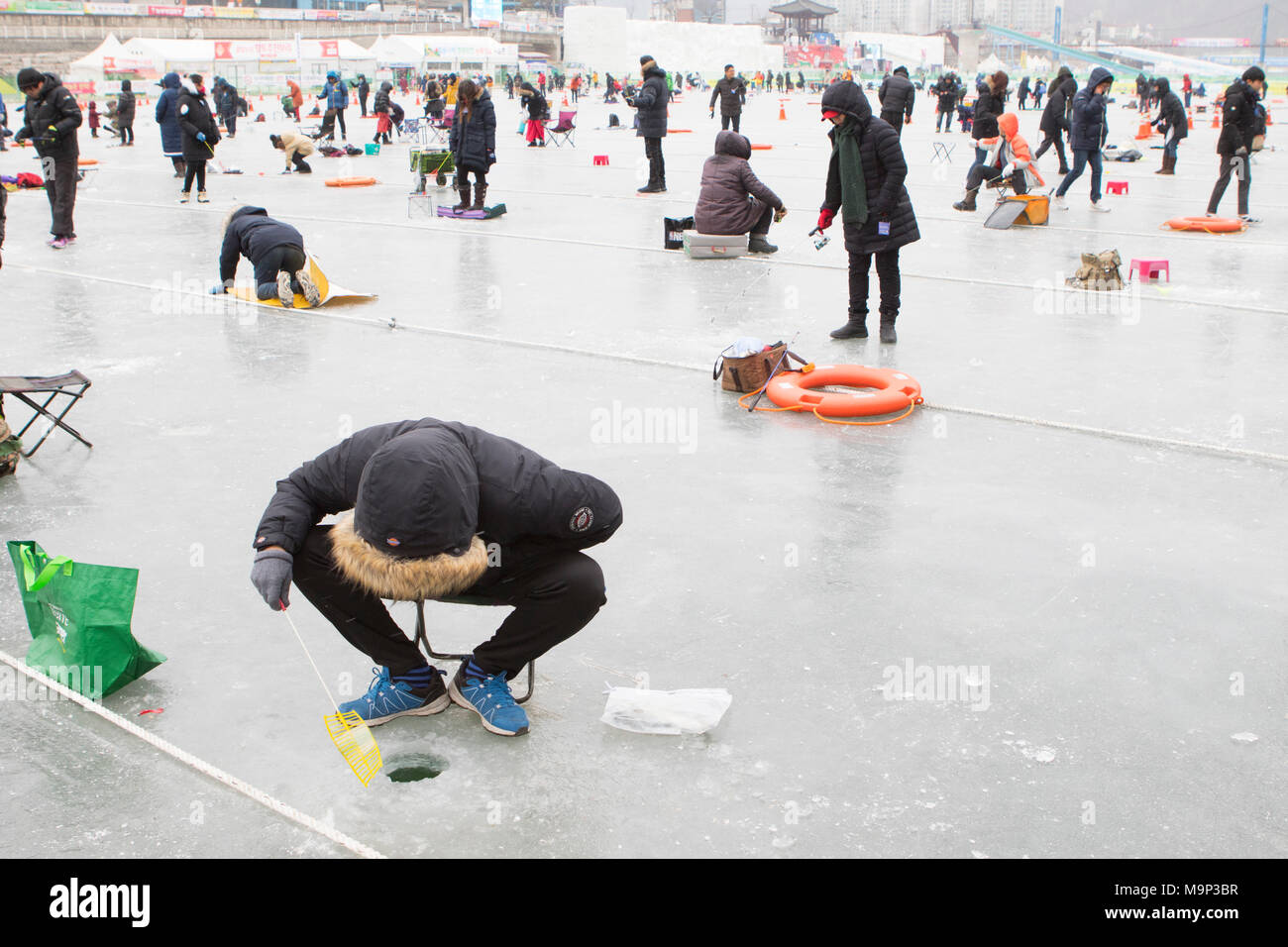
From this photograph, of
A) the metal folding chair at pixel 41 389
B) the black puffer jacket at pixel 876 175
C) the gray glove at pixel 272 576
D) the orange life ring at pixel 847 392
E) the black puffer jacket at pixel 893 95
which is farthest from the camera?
the black puffer jacket at pixel 893 95

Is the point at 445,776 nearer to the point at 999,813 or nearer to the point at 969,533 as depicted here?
the point at 999,813

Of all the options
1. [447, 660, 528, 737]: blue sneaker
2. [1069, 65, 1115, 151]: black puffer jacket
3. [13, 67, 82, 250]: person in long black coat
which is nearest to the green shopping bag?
[447, 660, 528, 737]: blue sneaker

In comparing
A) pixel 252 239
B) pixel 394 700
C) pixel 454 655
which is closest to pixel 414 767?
pixel 394 700

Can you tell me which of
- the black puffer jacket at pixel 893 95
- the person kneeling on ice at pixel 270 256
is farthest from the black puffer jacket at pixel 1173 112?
the person kneeling on ice at pixel 270 256

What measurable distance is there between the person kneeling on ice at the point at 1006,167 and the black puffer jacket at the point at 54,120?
410 inches

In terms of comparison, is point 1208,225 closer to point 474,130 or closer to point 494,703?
point 474,130

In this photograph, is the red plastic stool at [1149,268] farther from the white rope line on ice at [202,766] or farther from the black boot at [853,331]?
the white rope line on ice at [202,766]

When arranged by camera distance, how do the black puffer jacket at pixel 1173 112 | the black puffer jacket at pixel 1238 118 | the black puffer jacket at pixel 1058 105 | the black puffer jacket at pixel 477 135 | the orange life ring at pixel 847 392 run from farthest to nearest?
the black puffer jacket at pixel 1173 112 < the black puffer jacket at pixel 1058 105 < the black puffer jacket at pixel 477 135 < the black puffer jacket at pixel 1238 118 < the orange life ring at pixel 847 392

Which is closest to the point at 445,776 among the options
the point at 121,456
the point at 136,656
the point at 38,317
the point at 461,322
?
the point at 136,656

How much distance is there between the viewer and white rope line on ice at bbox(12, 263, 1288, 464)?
6.03m

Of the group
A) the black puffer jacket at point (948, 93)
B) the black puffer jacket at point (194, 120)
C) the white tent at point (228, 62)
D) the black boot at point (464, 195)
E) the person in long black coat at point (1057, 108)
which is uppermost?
the white tent at point (228, 62)

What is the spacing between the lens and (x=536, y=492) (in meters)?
3.21

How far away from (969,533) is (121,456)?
4.24m

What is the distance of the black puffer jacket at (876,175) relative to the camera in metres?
8.00
